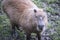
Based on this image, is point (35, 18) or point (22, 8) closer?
point (35, 18)

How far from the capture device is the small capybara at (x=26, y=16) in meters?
5.29

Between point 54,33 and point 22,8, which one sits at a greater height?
point 22,8

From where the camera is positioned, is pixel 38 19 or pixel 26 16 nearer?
pixel 38 19

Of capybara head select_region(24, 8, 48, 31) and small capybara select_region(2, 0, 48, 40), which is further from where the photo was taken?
small capybara select_region(2, 0, 48, 40)

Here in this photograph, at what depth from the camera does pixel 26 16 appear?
582cm

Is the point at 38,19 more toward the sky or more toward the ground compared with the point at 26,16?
more toward the sky

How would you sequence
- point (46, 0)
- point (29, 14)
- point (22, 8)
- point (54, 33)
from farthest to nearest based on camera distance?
1. point (46, 0)
2. point (54, 33)
3. point (22, 8)
4. point (29, 14)

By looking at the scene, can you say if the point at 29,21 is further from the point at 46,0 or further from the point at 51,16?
the point at 46,0

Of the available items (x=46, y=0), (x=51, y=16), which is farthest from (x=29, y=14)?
(x=46, y=0)

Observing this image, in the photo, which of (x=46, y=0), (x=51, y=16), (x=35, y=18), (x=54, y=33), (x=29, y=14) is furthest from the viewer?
(x=46, y=0)

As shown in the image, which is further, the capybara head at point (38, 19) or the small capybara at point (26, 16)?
the small capybara at point (26, 16)

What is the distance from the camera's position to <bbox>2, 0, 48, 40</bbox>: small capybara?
529 centimetres

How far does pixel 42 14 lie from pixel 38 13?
3.8 inches

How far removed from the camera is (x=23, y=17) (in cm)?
593
